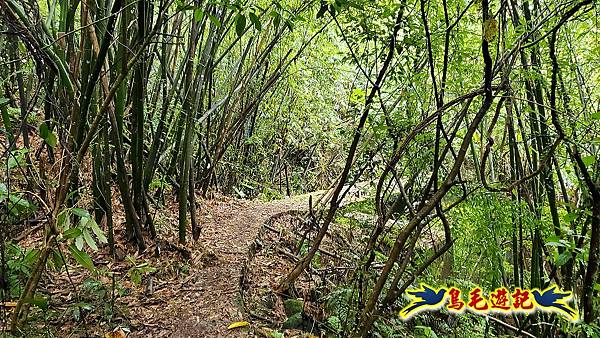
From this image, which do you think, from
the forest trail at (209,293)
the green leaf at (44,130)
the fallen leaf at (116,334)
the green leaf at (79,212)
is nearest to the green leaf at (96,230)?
the green leaf at (79,212)

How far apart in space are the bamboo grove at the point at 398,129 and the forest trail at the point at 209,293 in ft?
1.07

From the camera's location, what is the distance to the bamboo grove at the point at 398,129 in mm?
1807

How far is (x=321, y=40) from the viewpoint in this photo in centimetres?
589

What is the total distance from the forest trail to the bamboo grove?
0.33 m

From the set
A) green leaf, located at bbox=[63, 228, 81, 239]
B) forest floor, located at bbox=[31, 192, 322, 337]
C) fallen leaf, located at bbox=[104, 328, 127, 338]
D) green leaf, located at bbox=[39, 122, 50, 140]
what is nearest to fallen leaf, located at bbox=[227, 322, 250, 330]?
forest floor, located at bbox=[31, 192, 322, 337]

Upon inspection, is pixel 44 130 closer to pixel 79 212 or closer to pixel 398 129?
pixel 79 212

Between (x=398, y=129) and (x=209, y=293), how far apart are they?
1643mm

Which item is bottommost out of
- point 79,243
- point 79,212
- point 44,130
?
point 79,243

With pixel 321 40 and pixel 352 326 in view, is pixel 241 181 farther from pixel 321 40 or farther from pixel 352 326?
pixel 352 326

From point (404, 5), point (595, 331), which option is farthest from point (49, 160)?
point (595, 331)

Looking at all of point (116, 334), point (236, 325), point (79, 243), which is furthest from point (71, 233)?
point (236, 325)

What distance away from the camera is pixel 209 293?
3.06 metres

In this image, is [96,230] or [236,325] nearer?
[96,230]

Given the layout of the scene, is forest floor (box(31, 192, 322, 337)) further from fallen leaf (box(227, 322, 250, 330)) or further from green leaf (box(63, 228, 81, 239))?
green leaf (box(63, 228, 81, 239))
